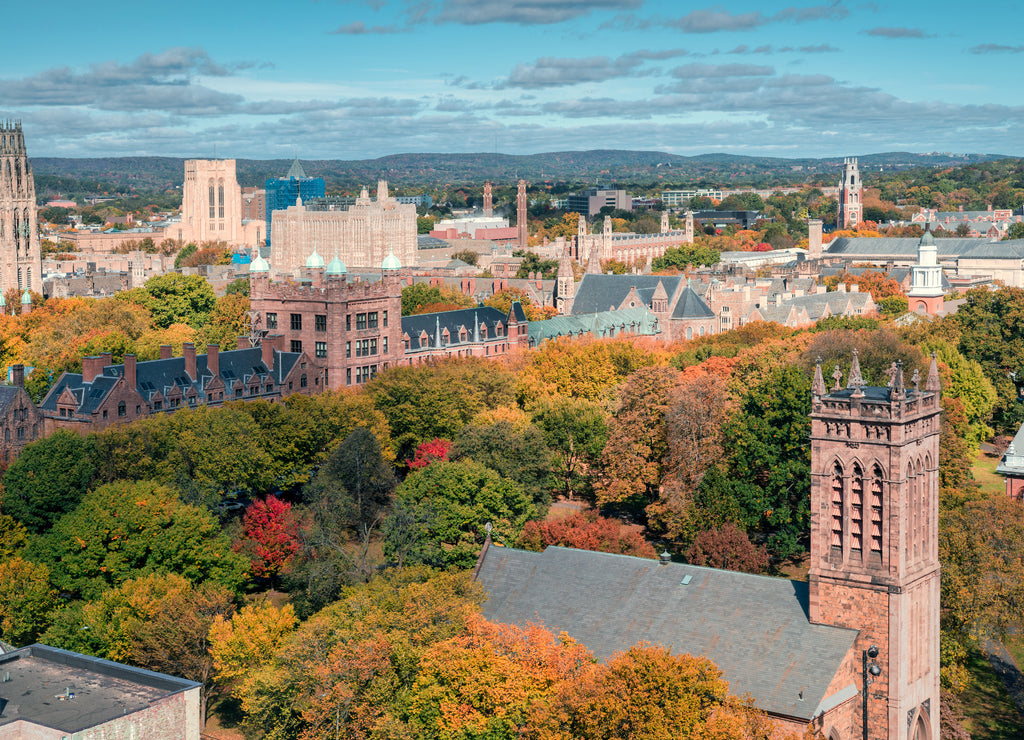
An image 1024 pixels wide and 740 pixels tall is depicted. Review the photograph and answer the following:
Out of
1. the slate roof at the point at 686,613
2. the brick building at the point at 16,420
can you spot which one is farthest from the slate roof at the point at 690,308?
the slate roof at the point at 686,613

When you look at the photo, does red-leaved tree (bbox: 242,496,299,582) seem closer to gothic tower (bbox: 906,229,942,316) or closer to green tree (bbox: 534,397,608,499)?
green tree (bbox: 534,397,608,499)

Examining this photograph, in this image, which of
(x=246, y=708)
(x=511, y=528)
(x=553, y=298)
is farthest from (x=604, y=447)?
(x=553, y=298)

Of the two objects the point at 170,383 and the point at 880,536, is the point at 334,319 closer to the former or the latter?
the point at 170,383

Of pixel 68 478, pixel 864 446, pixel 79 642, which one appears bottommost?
pixel 79 642

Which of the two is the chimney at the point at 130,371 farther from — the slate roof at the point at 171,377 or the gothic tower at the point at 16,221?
the gothic tower at the point at 16,221

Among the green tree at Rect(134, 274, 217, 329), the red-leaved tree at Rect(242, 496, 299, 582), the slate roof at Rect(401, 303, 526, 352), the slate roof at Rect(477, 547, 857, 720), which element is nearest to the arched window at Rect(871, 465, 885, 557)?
the slate roof at Rect(477, 547, 857, 720)

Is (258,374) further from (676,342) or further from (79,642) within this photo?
(676,342)

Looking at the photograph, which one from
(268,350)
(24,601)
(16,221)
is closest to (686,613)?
(24,601)
